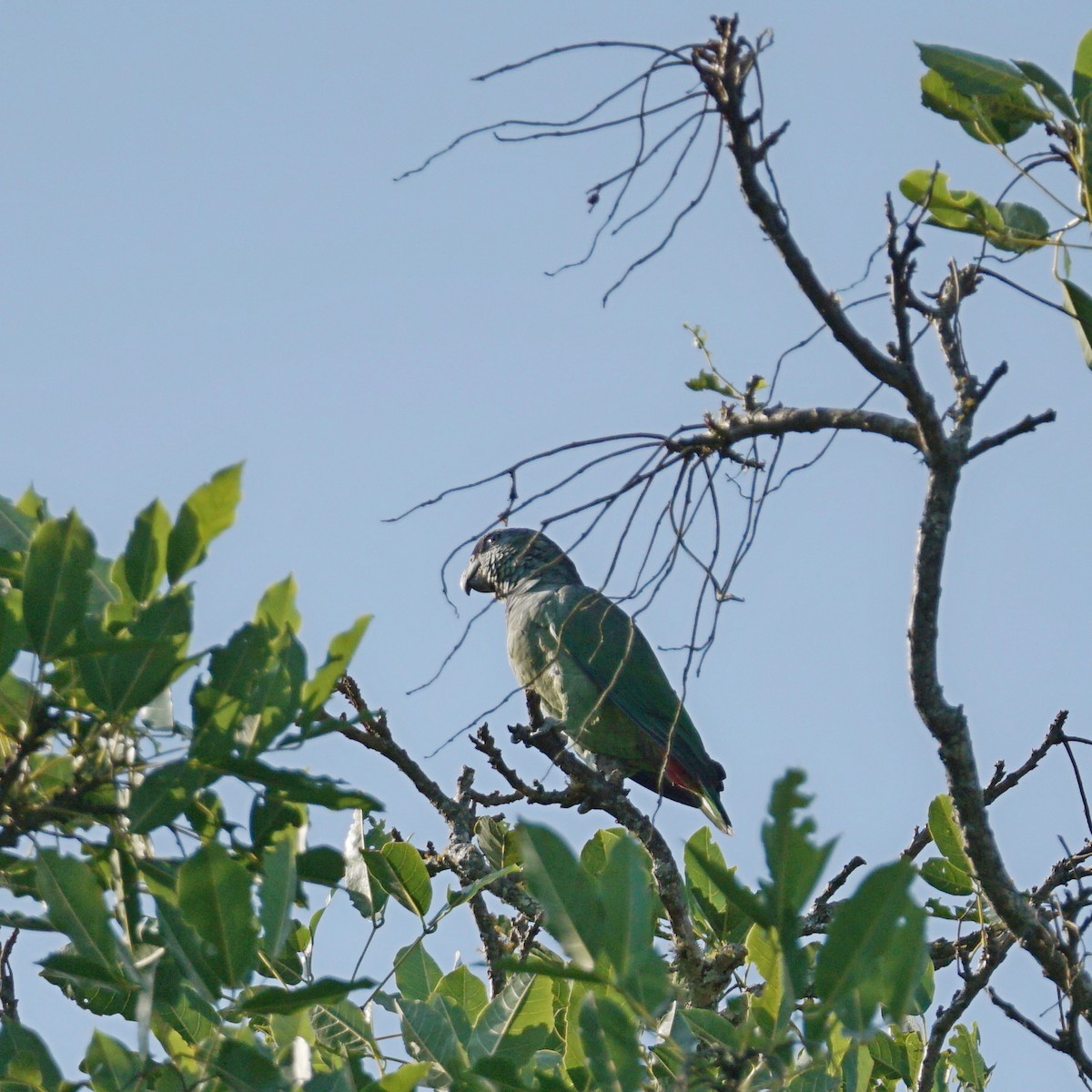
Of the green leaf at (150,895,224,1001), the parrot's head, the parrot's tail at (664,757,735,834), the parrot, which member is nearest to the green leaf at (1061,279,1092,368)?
the green leaf at (150,895,224,1001)

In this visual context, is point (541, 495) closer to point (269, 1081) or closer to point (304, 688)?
point (304, 688)

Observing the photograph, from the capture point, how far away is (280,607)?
1.90 meters

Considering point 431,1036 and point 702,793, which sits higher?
point 702,793

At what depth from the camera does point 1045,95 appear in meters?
2.45

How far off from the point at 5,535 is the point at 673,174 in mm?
1330

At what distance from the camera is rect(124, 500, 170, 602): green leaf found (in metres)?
1.81

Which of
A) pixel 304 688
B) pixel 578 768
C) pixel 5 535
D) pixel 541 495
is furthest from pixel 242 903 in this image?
pixel 578 768

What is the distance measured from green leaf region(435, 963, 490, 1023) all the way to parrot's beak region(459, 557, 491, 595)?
17.5 ft

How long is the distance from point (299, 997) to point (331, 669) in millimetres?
423

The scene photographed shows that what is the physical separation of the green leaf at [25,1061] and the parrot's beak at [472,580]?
5.92 m

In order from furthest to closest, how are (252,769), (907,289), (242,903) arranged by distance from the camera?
(907,289), (252,769), (242,903)

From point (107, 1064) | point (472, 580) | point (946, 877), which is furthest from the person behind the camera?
point (472, 580)

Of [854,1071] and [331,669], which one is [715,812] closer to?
[854,1071]

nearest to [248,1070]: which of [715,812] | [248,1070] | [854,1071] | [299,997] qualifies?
[248,1070]
